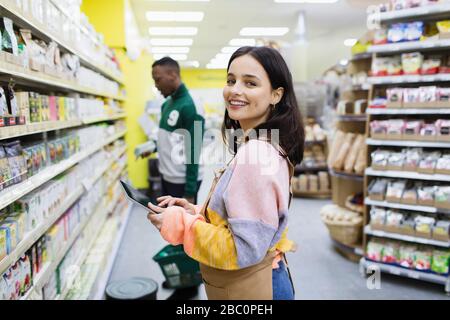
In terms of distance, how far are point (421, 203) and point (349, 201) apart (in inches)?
34.1

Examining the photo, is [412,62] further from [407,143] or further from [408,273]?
[408,273]

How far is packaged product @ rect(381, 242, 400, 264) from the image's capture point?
324cm

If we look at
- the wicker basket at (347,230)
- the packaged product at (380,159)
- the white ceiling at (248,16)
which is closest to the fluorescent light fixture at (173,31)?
the white ceiling at (248,16)

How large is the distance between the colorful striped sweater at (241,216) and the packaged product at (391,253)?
258cm

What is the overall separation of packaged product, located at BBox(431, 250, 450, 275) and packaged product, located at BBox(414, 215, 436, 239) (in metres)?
0.18

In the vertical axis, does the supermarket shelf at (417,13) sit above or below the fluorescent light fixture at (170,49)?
below

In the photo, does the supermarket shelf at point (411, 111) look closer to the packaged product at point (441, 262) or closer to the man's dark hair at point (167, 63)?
the packaged product at point (441, 262)

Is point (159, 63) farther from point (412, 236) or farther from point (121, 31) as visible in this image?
point (121, 31)

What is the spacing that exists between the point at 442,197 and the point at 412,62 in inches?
42.9

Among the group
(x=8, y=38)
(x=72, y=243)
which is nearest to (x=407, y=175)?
(x=72, y=243)

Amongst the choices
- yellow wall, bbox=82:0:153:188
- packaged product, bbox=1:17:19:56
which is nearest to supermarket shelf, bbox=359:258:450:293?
packaged product, bbox=1:17:19:56

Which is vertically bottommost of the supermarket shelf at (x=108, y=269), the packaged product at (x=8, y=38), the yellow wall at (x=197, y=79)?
the supermarket shelf at (x=108, y=269)

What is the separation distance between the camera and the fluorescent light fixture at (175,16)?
25.2ft

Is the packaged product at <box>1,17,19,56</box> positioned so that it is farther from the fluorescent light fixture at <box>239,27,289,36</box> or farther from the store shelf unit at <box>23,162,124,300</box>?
the fluorescent light fixture at <box>239,27,289,36</box>
